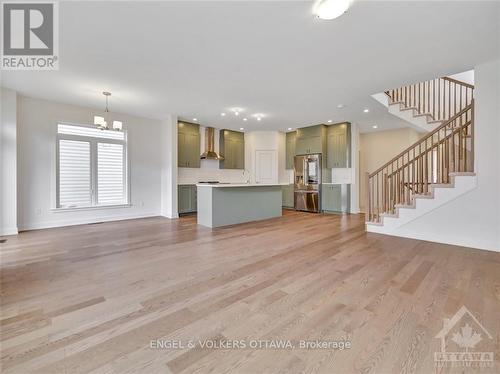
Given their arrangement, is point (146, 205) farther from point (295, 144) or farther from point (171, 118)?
point (295, 144)

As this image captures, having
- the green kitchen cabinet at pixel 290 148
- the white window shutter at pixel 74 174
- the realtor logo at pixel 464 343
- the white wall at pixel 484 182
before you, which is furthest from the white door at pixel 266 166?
the realtor logo at pixel 464 343

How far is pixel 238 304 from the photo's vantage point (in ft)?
6.21

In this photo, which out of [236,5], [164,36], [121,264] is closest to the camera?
[236,5]

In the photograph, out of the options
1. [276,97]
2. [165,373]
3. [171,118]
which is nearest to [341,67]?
[276,97]

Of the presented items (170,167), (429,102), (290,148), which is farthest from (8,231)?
(429,102)

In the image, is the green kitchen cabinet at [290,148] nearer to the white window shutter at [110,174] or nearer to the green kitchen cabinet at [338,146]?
the green kitchen cabinet at [338,146]

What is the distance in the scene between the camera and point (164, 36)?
2594 millimetres

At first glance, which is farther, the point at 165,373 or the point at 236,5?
the point at 236,5

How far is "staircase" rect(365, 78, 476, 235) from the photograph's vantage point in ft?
11.7

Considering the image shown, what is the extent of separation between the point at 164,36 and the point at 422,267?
395cm

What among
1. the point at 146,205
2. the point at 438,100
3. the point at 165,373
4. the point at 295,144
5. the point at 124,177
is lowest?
the point at 165,373

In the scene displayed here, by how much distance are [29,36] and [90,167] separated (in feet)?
10.8

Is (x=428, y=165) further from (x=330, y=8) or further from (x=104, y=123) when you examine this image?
(x=104, y=123)

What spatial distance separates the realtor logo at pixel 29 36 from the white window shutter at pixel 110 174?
242 centimetres
